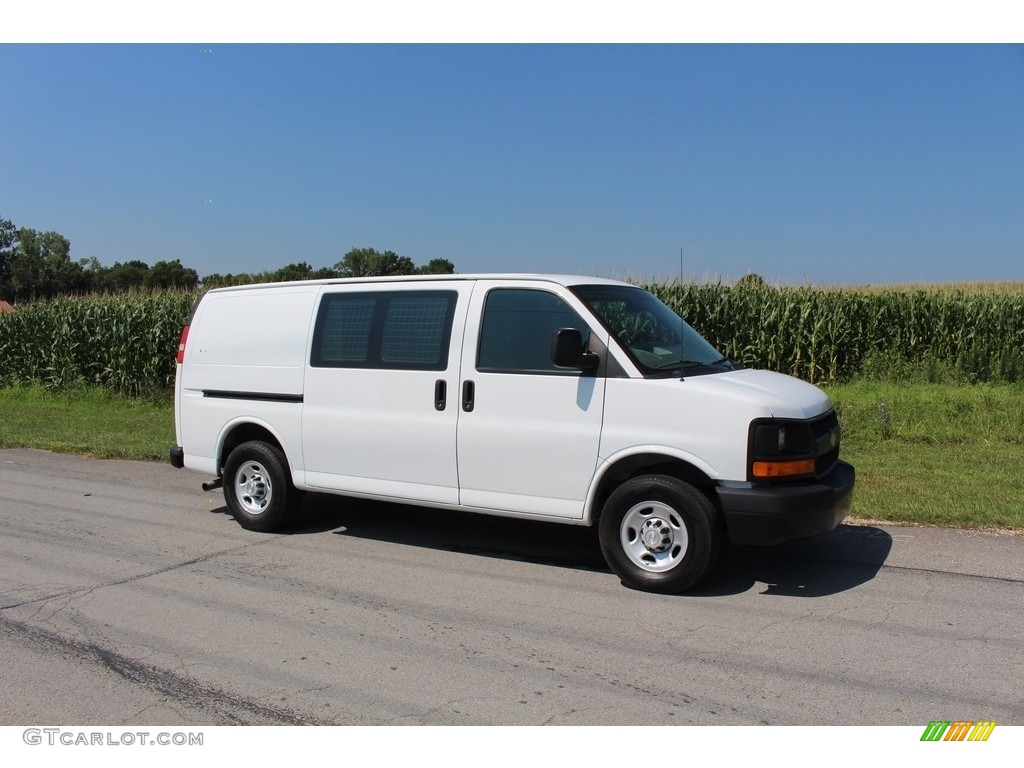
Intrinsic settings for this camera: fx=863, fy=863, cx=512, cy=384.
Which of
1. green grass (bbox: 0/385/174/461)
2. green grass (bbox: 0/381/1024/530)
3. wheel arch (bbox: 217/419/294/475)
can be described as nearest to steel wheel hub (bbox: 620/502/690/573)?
green grass (bbox: 0/381/1024/530)

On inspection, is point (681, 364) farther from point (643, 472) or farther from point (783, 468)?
point (783, 468)

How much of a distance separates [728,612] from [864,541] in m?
2.18

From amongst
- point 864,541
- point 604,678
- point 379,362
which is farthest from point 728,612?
point 379,362

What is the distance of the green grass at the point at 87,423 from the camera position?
13.1 metres

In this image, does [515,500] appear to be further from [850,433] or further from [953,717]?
[850,433]

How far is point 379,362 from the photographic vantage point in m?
6.99

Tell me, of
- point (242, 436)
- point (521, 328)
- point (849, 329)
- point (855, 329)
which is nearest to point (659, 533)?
point (521, 328)

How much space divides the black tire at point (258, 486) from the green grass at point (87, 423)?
187 inches

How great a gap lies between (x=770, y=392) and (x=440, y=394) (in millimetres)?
2439

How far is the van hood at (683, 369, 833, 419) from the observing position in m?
5.64

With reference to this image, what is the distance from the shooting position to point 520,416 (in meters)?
6.33

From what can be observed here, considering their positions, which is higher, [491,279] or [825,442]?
[491,279]

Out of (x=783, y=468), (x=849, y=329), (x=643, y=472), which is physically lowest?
(x=643, y=472)

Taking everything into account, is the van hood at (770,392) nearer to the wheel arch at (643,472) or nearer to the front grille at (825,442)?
the front grille at (825,442)
